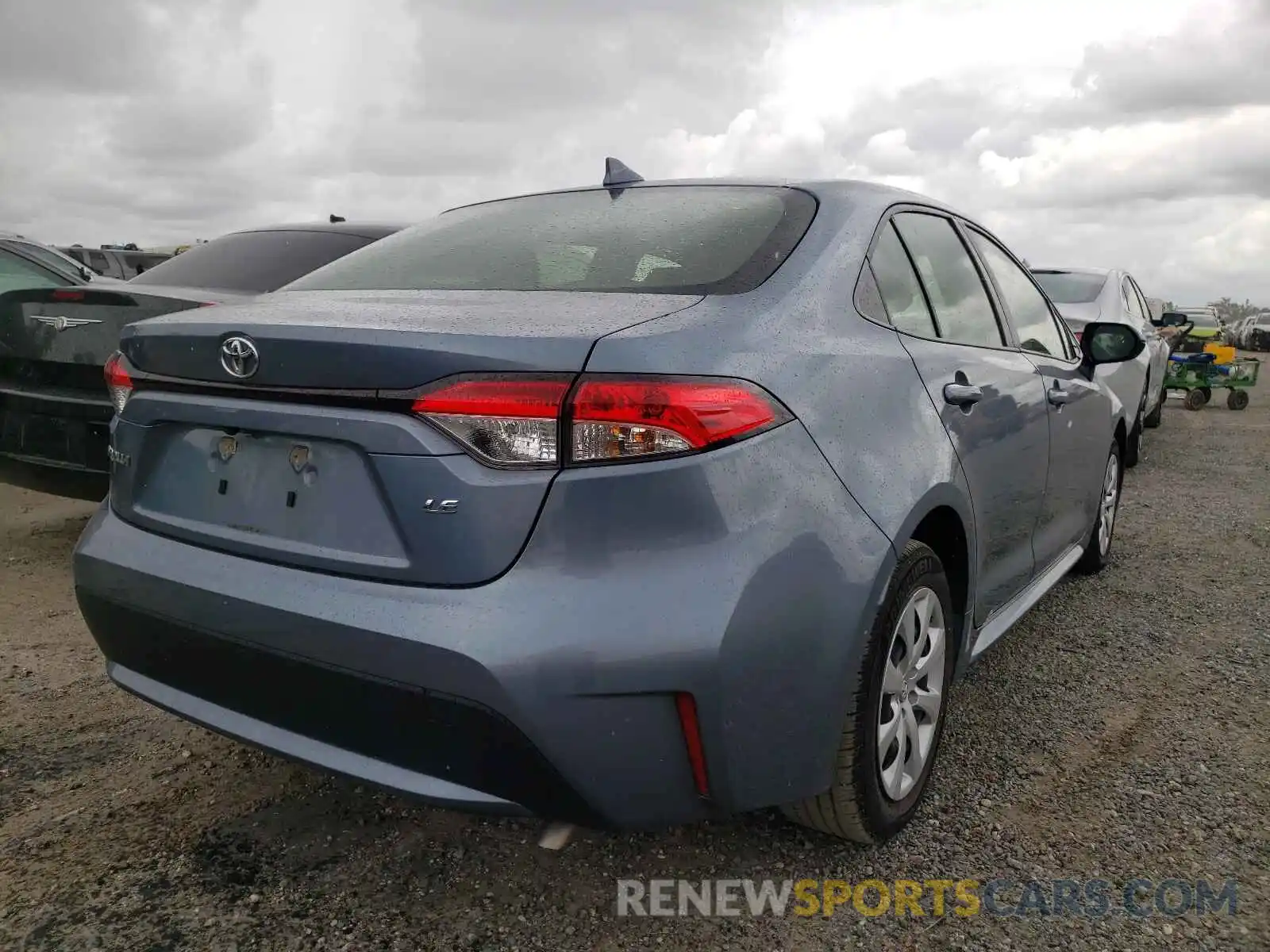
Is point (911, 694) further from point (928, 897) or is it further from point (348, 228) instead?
point (348, 228)

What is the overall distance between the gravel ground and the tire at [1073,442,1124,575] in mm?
891

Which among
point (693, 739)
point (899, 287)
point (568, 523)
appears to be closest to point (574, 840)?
point (693, 739)

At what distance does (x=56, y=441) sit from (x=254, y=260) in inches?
51.1

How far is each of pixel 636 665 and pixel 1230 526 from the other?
5.27m

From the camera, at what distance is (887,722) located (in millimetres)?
2143

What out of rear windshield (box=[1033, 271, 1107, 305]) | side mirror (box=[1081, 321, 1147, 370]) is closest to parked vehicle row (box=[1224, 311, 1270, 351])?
rear windshield (box=[1033, 271, 1107, 305])

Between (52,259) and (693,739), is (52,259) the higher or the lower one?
the higher one

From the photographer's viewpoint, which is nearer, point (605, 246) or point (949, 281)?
point (605, 246)

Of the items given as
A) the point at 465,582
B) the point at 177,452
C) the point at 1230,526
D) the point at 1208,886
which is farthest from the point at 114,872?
the point at 1230,526

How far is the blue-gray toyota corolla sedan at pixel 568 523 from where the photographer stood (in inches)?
62.7

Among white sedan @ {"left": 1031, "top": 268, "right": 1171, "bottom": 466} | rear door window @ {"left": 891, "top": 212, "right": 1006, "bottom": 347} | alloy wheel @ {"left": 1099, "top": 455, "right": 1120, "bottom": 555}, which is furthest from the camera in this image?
white sedan @ {"left": 1031, "top": 268, "right": 1171, "bottom": 466}

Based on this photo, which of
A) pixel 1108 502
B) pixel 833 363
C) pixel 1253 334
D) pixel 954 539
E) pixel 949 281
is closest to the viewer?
pixel 833 363

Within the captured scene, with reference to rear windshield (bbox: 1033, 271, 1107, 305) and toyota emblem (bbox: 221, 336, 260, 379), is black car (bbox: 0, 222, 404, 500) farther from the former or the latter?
rear windshield (bbox: 1033, 271, 1107, 305)

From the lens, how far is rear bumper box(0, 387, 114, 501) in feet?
12.8
